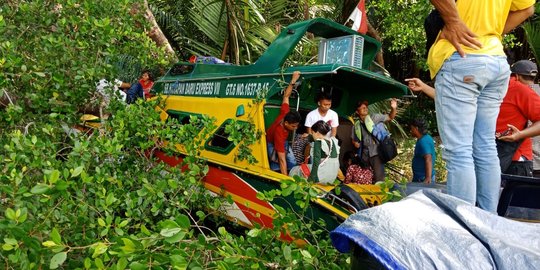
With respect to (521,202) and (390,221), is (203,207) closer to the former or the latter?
(521,202)

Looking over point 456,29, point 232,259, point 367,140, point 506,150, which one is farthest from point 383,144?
point 232,259

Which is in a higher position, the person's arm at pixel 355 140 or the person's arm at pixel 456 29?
the person's arm at pixel 456 29

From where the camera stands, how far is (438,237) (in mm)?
1704

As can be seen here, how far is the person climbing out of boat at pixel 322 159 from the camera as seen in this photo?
483cm

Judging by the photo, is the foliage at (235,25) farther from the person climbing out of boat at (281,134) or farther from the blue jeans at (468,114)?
the blue jeans at (468,114)

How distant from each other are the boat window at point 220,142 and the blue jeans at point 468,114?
296 cm

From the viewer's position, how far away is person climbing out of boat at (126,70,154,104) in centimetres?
784

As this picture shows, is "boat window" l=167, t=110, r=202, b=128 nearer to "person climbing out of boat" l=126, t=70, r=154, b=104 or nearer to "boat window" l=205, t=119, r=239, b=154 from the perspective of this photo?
"boat window" l=205, t=119, r=239, b=154

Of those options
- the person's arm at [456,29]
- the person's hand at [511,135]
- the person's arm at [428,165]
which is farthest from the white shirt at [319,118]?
the person's arm at [456,29]

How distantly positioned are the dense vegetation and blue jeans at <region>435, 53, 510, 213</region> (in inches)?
33.5

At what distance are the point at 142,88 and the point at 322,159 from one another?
4364 mm

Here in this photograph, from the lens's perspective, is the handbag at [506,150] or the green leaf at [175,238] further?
the handbag at [506,150]

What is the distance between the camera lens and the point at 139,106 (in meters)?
5.07

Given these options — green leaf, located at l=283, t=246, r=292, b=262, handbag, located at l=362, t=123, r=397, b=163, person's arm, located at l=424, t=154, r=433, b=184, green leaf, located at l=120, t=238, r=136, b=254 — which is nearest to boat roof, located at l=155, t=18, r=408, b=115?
handbag, located at l=362, t=123, r=397, b=163
